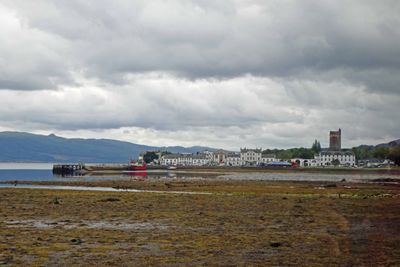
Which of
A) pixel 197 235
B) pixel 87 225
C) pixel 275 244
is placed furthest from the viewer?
pixel 87 225

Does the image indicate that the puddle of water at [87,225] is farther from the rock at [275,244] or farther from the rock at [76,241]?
the rock at [275,244]

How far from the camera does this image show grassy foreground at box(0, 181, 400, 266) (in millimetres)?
17078

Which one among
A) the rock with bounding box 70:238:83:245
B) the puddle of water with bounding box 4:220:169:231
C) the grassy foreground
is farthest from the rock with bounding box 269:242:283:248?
the rock with bounding box 70:238:83:245

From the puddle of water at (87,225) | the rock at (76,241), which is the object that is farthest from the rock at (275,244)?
the rock at (76,241)

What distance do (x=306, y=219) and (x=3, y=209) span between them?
730 inches

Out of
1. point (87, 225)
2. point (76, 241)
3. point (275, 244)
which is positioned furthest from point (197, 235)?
point (87, 225)

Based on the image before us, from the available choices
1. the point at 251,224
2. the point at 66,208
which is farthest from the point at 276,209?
the point at 66,208

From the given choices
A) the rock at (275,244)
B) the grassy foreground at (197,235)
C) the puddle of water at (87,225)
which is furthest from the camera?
the puddle of water at (87,225)

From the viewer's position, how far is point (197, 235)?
74.3 feet

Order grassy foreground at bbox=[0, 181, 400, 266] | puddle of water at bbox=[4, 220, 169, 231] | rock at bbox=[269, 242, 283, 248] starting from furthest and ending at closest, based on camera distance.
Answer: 1. puddle of water at bbox=[4, 220, 169, 231]
2. rock at bbox=[269, 242, 283, 248]
3. grassy foreground at bbox=[0, 181, 400, 266]

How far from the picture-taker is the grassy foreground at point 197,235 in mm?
17078

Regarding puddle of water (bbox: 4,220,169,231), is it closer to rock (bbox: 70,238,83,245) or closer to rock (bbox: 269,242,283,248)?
rock (bbox: 70,238,83,245)

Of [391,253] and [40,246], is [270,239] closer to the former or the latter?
A: [391,253]

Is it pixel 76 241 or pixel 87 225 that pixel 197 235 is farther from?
pixel 87 225
